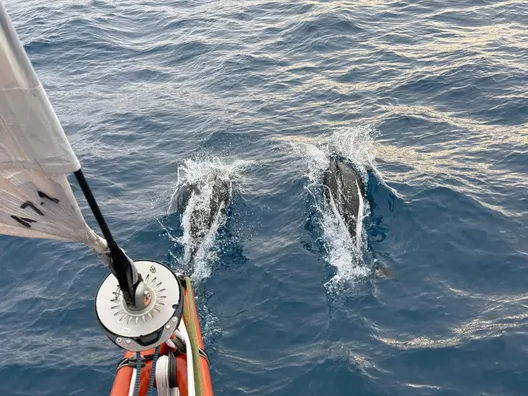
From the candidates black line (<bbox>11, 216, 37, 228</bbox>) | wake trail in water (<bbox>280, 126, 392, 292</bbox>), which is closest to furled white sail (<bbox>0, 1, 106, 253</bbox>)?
black line (<bbox>11, 216, 37, 228</bbox>)

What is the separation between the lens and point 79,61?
22562 mm

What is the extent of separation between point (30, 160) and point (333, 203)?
9.10 metres

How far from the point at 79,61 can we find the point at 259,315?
618 inches

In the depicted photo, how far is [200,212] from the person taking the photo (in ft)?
41.9

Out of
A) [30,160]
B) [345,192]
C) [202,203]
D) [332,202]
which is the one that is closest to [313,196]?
[332,202]

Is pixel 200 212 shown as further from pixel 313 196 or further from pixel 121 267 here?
pixel 121 267

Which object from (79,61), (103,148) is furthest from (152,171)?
(79,61)

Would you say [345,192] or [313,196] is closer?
[345,192]

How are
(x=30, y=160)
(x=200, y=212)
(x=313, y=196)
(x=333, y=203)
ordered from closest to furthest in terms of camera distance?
(x=30, y=160) < (x=333, y=203) < (x=200, y=212) < (x=313, y=196)

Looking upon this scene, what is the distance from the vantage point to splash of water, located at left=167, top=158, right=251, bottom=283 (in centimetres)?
1171

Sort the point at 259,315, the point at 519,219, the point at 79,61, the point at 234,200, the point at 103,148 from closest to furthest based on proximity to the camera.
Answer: the point at 259,315
the point at 519,219
the point at 234,200
the point at 103,148
the point at 79,61

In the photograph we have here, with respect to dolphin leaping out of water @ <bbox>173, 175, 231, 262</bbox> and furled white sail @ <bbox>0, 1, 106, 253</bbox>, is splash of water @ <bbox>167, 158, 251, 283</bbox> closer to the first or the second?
dolphin leaping out of water @ <bbox>173, 175, 231, 262</bbox>

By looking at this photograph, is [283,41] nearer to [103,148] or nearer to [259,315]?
[103,148]

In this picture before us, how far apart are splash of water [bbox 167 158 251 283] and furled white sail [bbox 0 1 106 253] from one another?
708 centimetres
